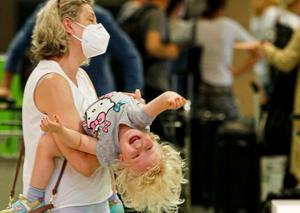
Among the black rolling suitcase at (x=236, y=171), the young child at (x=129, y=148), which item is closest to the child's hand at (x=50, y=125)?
the young child at (x=129, y=148)

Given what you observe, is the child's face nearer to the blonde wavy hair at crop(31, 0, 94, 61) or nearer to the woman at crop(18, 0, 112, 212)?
the woman at crop(18, 0, 112, 212)

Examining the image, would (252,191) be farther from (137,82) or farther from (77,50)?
(77,50)

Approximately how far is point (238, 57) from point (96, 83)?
3.85 meters

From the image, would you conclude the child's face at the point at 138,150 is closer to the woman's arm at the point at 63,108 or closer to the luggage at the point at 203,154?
the woman's arm at the point at 63,108

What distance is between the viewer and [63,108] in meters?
2.93

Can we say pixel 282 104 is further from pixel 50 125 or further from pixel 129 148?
pixel 50 125

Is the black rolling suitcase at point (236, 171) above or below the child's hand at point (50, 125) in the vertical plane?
below

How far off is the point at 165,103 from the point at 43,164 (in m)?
0.45

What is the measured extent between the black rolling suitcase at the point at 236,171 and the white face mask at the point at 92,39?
3586 mm

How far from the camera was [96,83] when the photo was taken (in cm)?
477

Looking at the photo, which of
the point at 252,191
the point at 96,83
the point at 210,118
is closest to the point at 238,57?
the point at 210,118

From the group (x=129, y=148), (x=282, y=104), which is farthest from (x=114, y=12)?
(x=129, y=148)

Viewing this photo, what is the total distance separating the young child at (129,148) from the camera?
287 centimetres

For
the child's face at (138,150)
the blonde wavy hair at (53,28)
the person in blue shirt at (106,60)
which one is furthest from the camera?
the person in blue shirt at (106,60)
